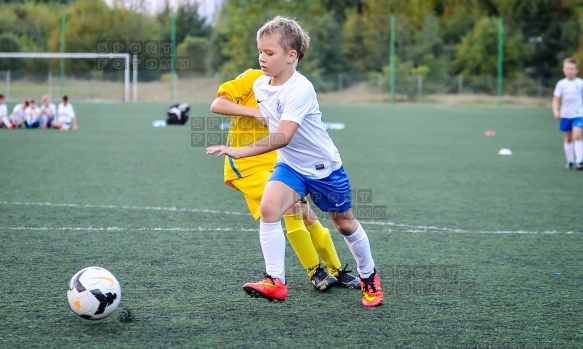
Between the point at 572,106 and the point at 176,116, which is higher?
the point at 572,106

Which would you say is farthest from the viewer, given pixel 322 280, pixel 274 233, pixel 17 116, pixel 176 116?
pixel 176 116

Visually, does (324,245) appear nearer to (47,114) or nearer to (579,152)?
(579,152)

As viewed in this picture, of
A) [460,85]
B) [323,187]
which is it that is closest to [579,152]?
[323,187]

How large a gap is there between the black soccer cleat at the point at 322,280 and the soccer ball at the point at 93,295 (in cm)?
134

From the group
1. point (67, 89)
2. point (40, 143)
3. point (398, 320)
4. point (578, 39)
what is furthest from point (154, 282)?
point (578, 39)

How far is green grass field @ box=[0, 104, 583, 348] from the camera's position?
4.17m

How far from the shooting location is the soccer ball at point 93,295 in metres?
4.20

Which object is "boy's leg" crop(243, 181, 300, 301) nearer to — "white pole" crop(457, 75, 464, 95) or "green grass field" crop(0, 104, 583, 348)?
"green grass field" crop(0, 104, 583, 348)

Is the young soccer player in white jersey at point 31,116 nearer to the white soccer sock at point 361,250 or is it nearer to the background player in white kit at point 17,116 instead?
the background player in white kit at point 17,116

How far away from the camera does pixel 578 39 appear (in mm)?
51156

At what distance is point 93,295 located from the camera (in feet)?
13.8

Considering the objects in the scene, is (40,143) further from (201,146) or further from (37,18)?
(37,18)

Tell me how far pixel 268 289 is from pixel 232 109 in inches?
45.8

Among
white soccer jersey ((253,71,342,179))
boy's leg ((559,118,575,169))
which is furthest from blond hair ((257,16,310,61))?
boy's leg ((559,118,575,169))
